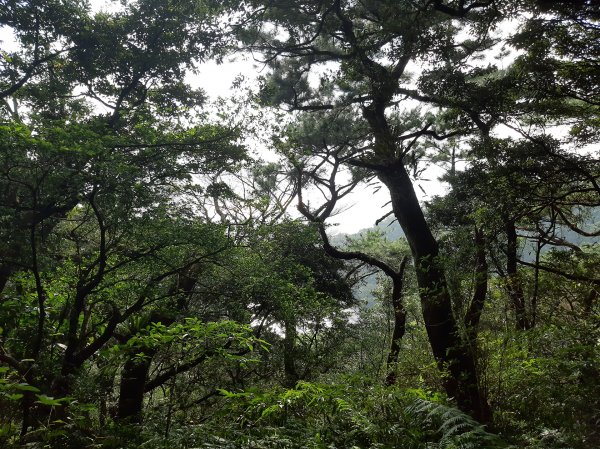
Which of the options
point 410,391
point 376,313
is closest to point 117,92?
point 410,391

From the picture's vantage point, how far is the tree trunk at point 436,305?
4.45 meters

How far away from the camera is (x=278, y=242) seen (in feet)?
31.1

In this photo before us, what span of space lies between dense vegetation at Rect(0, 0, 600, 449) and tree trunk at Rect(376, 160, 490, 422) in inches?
1.6

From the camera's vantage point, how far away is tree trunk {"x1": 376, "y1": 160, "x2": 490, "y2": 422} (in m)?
4.45

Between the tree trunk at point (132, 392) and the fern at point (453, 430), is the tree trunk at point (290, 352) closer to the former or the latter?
the tree trunk at point (132, 392)

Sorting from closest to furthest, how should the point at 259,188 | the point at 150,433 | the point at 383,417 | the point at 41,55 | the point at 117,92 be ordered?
1. the point at 150,433
2. the point at 383,417
3. the point at 41,55
4. the point at 117,92
5. the point at 259,188

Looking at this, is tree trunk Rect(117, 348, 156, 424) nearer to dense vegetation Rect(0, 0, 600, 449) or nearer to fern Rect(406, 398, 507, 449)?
dense vegetation Rect(0, 0, 600, 449)

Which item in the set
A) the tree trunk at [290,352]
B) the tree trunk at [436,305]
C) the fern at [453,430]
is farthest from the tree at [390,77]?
the tree trunk at [290,352]

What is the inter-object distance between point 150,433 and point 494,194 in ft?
19.3

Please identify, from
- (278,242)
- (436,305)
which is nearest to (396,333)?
(436,305)

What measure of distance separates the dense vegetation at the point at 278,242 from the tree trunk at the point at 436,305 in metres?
0.04

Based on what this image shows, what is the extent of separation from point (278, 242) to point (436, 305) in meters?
4.52

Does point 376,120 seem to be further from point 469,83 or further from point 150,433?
point 150,433

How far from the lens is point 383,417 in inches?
122
